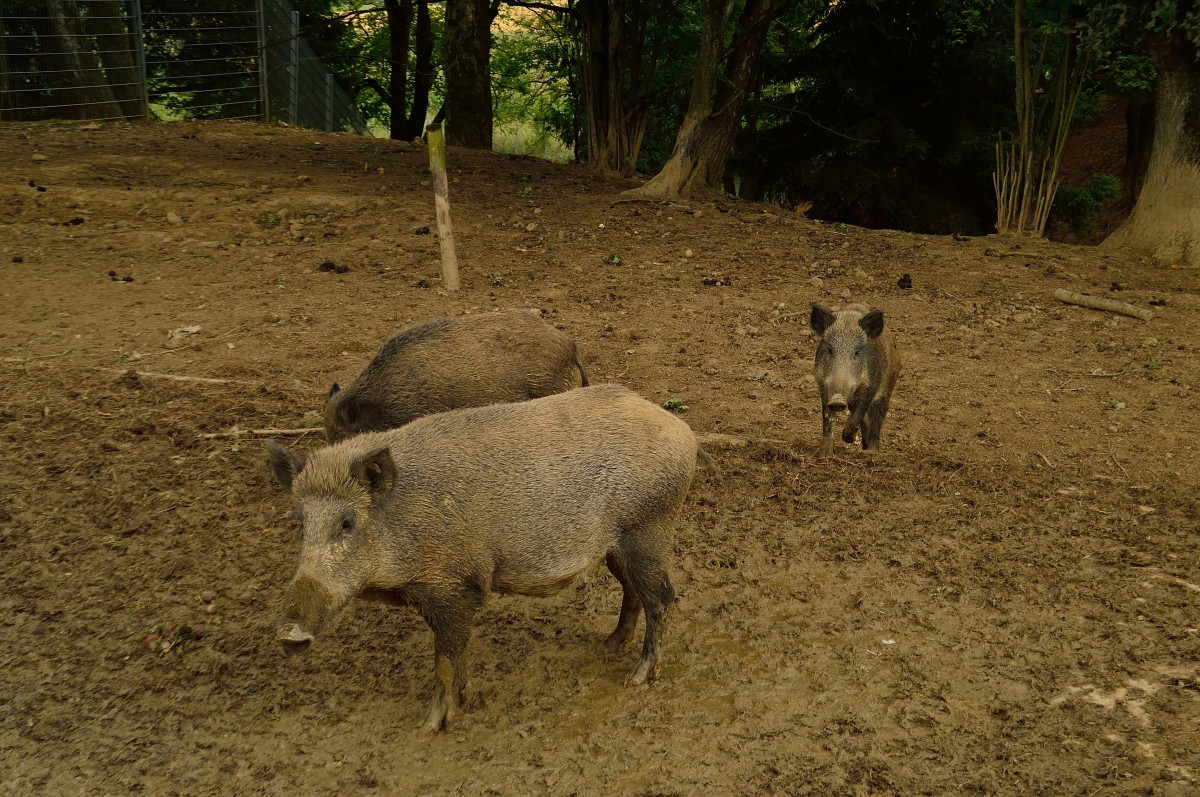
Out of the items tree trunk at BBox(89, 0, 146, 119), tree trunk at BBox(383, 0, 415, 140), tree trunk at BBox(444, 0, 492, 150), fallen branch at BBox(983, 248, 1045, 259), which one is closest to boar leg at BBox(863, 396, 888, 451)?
fallen branch at BBox(983, 248, 1045, 259)

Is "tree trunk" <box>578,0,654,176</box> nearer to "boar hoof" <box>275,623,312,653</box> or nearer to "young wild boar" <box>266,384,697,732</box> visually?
"young wild boar" <box>266,384,697,732</box>

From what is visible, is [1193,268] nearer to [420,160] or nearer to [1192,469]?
[1192,469]

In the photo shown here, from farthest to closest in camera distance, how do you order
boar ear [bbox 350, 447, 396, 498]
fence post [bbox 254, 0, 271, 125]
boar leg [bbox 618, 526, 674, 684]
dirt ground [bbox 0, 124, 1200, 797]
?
fence post [bbox 254, 0, 271, 125]
boar leg [bbox 618, 526, 674, 684]
dirt ground [bbox 0, 124, 1200, 797]
boar ear [bbox 350, 447, 396, 498]

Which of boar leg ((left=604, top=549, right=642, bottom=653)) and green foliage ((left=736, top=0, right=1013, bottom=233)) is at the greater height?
green foliage ((left=736, top=0, right=1013, bottom=233))

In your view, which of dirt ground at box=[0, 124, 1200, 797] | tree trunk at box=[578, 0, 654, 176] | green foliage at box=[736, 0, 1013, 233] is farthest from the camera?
green foliage at box=[736, 0, 1013, 233]

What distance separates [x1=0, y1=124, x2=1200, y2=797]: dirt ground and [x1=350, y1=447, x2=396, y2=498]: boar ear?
105cm

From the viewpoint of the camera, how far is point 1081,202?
1505cm

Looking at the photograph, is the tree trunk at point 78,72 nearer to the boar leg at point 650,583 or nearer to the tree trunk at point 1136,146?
the boar leg at point 650,583

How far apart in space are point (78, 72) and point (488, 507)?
13.7m

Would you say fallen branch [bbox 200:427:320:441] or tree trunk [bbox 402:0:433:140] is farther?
tree trunk [bbox 402:0:433:140]

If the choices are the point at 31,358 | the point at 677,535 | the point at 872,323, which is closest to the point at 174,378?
the point at 31,358

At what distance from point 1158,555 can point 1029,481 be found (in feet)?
3.52

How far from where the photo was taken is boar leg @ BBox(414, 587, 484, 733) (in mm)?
3795

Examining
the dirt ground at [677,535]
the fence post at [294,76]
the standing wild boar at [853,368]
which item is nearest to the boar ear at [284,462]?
the dirt ground at [677,535]
